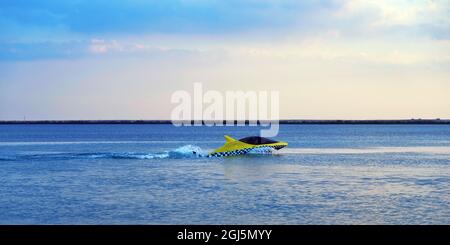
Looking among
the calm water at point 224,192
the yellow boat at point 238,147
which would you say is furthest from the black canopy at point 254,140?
the calm water at point 224,192

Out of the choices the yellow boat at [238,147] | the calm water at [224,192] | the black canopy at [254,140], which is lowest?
the calm water at [224,192]

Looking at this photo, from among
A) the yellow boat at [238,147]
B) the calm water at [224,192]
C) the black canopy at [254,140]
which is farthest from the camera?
the black canopy at [254,140]

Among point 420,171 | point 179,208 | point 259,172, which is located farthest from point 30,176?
point 420,171

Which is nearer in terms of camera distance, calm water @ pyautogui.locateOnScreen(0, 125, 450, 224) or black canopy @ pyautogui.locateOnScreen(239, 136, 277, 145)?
calm water @ pyautogui.locateOnScreen(0, 125, 450, 224)

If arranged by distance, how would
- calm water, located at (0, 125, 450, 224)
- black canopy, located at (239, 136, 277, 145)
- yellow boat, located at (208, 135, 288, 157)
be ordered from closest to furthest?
1. calm water, located at (0, 125, 450, 224)
2. yellow boat, located at (208, 135, 288, 157)
3. black canopy, located at (239, 136, 277, 145)

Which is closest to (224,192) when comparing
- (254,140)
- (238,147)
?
(238,147)

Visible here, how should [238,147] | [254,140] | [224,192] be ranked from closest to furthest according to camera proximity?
[224,192] → [238,147] → [254,140]

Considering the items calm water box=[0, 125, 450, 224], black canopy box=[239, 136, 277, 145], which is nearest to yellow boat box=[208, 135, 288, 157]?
black canopy box=[239, 136, 277, 145]

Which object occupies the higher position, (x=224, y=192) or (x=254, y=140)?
(x=254, y=140)

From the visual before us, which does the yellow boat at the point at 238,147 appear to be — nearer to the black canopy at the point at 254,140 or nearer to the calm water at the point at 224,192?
the black canopy at the point at 254,140

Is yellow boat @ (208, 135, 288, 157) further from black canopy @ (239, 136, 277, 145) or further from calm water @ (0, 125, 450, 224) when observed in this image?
calm water @ (0, 125, 450, 224)

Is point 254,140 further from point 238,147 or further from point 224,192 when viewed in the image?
point 224,192

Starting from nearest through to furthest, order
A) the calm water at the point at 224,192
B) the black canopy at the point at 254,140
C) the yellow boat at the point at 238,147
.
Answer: the calm water at the point at 224,192, the yellow boat at the point at 238,147, the black canopy at the point at 254,140
